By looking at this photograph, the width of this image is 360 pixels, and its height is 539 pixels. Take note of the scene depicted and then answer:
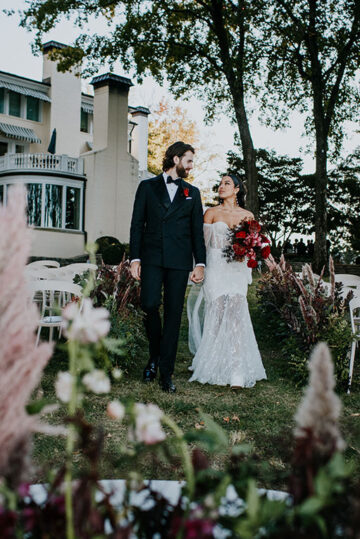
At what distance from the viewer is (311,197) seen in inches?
1403

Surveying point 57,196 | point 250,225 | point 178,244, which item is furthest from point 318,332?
point 57,196

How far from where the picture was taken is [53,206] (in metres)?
27.6

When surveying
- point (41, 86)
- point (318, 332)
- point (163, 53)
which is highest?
point (41, 86)

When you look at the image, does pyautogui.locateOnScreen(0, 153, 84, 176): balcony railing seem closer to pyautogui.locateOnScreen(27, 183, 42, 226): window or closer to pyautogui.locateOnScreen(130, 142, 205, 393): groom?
pyautogui.locateOnScreen(27, 183, 42, 226): window

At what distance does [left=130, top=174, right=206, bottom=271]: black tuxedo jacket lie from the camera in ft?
18.8

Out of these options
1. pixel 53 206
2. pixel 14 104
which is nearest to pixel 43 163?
pixel 53 206

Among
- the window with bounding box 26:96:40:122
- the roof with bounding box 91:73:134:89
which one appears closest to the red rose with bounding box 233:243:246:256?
the roof with bounding box 91:73:134:89

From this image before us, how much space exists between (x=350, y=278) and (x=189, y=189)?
16.8 feet

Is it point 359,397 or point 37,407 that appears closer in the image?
point 37,407

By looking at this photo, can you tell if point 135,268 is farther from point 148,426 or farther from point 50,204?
point 50,204

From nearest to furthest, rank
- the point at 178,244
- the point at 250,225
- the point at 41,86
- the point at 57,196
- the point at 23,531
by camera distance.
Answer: the point at 23,531 → the point at 178,244 → the point at 250,225 → the point at 57,196 → the point at 41,86

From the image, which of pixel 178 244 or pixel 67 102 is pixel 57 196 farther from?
pixel 178 244

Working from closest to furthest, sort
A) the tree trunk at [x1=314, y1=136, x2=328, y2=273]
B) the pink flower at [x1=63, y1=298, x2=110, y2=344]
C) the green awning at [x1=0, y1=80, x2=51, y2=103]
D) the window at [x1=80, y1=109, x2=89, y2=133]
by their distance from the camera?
the pink flower at [x1=63, y1=298, x2=110, y2=344]
the tree trunk at [x1=314, y1=136, x2=328, y2=273]
the green awning at [x1=0, y1=80, x2=51, y2=103]
the window at [x1=80, y1=109, x2=89, y2=133]

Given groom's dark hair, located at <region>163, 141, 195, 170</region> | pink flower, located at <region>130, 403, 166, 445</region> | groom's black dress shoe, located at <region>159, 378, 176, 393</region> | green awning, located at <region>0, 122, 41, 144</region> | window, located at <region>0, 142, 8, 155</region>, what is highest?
green awning, located at <region>0, 122, 41, 144</region>
